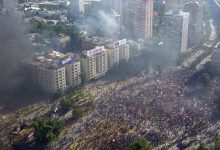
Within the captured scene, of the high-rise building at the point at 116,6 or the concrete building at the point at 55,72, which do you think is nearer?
the concrete building at the point at 55,72

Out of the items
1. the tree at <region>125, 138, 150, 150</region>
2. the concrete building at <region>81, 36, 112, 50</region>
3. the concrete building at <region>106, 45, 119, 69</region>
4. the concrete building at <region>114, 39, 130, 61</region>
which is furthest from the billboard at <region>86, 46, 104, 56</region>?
the tree at <region>125, 138, 150, 150</region>

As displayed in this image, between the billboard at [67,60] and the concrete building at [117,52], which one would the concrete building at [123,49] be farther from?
the billboard at [67,60]

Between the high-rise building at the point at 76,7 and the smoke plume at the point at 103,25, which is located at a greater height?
the high-rise building at the point at 76,7

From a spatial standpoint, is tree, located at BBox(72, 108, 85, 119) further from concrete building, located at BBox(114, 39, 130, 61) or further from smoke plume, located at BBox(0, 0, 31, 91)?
concrete building, located at BBox(114, 39, 130, 61)

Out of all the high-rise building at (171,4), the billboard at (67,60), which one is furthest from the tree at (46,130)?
the high-rise building at (171,4)

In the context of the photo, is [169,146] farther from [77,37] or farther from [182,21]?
[77,37]

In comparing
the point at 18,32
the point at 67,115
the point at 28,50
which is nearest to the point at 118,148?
the point at 67,115
